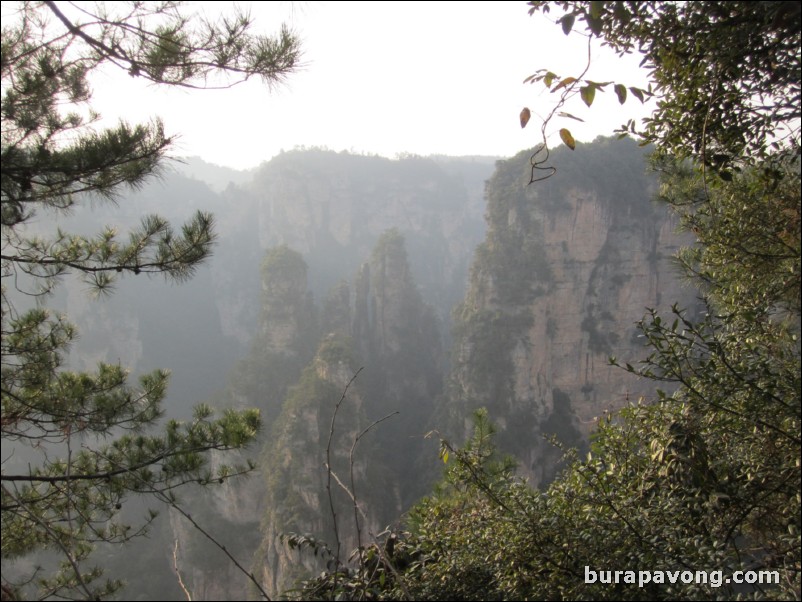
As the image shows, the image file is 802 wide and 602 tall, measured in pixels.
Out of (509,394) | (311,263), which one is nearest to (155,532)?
(509,394)

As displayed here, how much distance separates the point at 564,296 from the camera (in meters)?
21.6

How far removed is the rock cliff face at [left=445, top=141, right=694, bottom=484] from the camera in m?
21.1

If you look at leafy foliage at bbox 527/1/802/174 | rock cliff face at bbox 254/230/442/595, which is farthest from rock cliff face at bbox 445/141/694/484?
leafy foliage at bbox 527/1/802/174

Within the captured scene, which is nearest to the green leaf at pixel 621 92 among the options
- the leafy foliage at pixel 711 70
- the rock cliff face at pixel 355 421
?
the leafy foliage at pixel 711 70

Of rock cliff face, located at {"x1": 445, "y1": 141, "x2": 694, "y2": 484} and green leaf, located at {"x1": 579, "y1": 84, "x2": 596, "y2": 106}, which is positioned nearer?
green leaf, located at {"x1": 579, "y1": 84, "x2": 596, "y2": 106}

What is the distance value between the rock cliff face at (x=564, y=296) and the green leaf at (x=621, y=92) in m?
20.6

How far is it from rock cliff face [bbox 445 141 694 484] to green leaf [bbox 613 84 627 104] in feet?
67.5

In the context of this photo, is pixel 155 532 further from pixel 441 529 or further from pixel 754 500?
pixel 754 500

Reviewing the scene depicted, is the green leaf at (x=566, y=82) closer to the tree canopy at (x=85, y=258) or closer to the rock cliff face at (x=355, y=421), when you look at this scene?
the tree canopy at (x=85, y=258)

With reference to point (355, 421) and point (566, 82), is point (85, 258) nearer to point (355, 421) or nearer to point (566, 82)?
point (566, 82)

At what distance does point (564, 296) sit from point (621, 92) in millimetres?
21122

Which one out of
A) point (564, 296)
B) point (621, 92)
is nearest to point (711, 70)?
point (621, 92)

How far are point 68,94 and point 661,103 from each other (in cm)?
274

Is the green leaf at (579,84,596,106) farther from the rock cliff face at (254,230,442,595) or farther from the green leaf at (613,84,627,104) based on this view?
the rock cliff face at (254,230,442,595)
